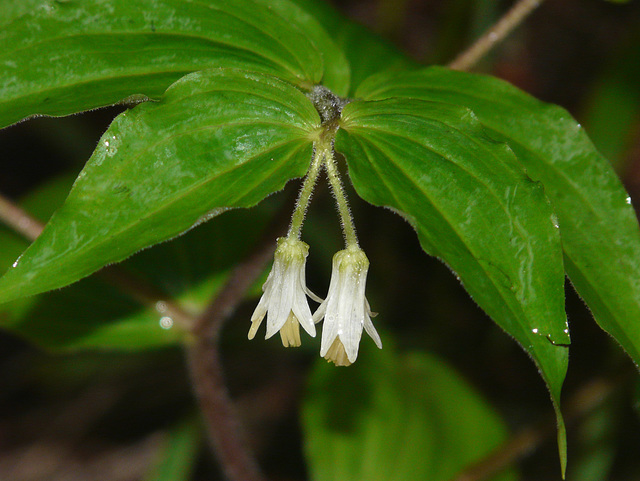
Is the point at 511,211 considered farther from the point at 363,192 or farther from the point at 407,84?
the point at 407,84

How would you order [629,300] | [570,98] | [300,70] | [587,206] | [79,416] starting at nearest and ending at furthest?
[629,300] < [587,206] < [300,70] < [79,416] < [570,98]

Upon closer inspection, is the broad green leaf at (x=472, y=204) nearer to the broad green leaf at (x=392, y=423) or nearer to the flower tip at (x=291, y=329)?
the flower tip at (x=291, y=329)

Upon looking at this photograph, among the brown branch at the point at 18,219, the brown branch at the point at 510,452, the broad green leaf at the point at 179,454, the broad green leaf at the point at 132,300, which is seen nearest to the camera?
the brown branch at the point at 18,219

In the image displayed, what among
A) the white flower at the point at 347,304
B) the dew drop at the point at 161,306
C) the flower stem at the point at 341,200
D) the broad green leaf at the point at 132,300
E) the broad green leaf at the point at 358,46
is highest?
the broad green leaf at the point at 358,46

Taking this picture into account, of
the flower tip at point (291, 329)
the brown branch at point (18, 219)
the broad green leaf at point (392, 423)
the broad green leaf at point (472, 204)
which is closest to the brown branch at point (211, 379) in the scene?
the brown branch at point (18, 219)

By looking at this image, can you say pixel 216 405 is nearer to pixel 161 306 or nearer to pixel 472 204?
pixel 161 306

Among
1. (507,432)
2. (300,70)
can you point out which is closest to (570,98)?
(507,432)

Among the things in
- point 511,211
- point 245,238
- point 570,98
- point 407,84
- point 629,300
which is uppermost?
point 570,98
